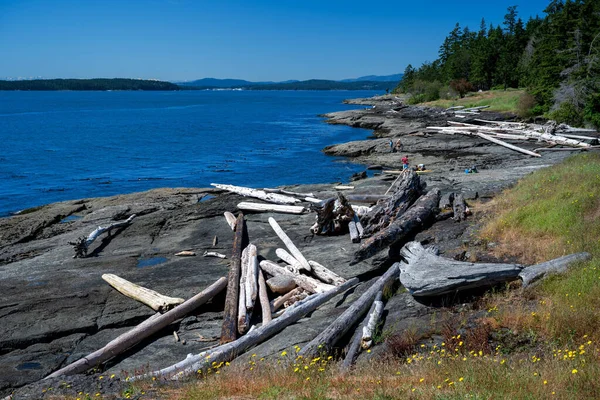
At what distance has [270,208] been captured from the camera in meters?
22.0

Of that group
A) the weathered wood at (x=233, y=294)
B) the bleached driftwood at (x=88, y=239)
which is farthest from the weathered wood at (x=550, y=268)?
the bleached driftwood at (x=88, y=239)

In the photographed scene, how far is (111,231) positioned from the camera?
69.3ft

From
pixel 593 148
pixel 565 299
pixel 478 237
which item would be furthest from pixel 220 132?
pixel 565 299

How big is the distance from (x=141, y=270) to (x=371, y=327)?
31.0 ft

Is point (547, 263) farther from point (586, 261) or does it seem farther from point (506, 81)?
point (506, 81)

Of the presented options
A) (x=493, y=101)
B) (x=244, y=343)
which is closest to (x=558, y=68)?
(x=493, y=101)

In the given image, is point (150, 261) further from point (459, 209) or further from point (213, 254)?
point (459, 209)

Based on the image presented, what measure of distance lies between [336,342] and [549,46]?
49955 millimetres

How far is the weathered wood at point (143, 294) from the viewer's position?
13406 millimetres

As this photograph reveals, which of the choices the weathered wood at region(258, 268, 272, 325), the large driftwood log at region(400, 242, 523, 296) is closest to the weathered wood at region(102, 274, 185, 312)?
the weathered wood at region(258, 268, 272, 325)

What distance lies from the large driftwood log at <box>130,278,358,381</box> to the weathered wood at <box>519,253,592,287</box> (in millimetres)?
4846

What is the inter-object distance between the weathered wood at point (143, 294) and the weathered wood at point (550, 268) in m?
8.94

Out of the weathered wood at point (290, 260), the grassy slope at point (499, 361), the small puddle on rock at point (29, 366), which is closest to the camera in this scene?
the grassy slope at point (499, 361)

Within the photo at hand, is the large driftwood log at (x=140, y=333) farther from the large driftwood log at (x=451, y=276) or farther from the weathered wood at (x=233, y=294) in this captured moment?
the large driftwood log at (x=451, y=276)
